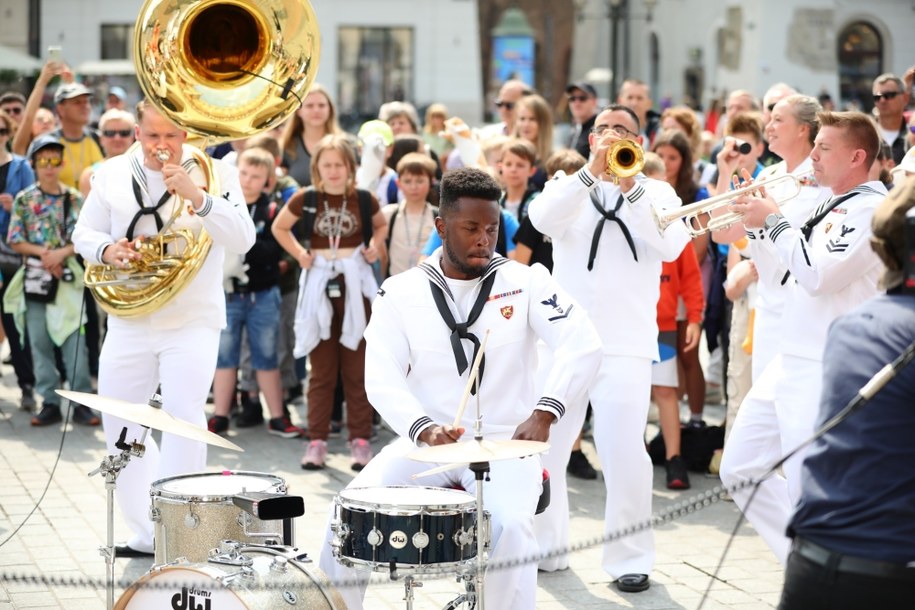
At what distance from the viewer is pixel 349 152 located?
8.96 metres

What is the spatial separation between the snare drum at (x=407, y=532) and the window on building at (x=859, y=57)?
35446mm

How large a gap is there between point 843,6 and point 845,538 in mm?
36407

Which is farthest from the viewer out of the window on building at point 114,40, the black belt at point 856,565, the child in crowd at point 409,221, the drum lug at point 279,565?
the window on building at point 114,40

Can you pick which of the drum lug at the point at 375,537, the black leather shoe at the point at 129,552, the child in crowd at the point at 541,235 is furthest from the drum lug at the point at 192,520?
the child in crowd at the point at 541,235

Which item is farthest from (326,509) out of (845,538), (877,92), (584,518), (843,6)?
(843,6)

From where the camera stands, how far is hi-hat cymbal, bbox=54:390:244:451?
193 inches

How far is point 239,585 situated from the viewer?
14.0 feet

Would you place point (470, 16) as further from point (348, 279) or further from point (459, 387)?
point (459, 387)

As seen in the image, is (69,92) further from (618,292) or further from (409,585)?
(409,585)

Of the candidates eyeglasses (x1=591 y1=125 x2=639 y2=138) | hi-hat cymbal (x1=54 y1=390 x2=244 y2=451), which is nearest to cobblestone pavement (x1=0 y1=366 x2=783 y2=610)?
hi-hat cymbal (x1=54 y1=390 x2=244 y2=451)

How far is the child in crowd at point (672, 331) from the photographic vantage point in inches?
334

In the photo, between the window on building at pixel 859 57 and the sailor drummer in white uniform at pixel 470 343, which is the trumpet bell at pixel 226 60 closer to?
the sailor drummer in white uniform at pixel 470 343

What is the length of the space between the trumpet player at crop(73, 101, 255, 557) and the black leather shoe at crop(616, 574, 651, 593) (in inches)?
80.5

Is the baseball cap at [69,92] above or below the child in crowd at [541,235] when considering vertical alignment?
above
